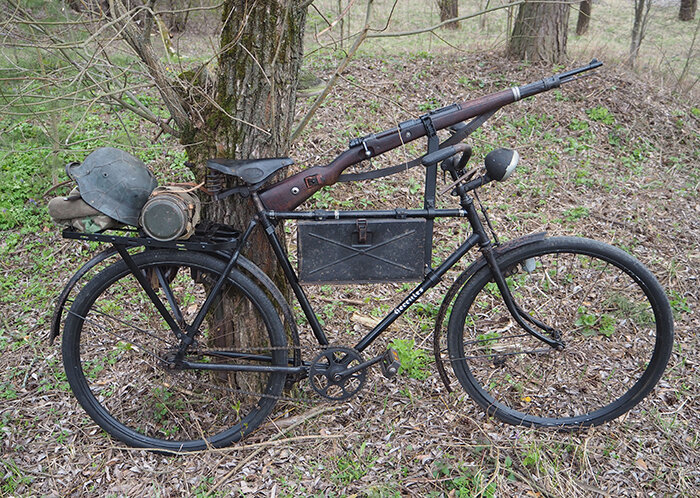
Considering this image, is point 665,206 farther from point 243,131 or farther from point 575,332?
point 243,131

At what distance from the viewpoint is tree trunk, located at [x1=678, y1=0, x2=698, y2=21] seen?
12843mm

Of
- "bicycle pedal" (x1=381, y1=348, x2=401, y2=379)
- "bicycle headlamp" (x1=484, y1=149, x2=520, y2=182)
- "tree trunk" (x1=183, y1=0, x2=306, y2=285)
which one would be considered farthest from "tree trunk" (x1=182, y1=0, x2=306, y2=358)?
"bicycle headlamp" (x1=484, y1=149, x2=520, y2=182)

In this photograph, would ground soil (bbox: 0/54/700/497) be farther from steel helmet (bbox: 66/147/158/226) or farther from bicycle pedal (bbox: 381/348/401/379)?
steel helmet (bbox: 66/147/158/226)

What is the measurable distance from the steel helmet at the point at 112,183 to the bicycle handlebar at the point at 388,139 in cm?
61

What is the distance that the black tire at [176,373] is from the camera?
2838mm

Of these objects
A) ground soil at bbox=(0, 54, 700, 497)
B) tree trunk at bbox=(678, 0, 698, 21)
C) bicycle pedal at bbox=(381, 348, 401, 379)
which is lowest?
ground soil at bbox=(0, 54, 700, 497)

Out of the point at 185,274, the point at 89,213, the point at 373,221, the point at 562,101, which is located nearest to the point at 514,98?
the point at 373,221

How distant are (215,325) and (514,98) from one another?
2.03m

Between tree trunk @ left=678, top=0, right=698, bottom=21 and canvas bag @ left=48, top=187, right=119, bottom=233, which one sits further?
tree trunk @ left=678, top=0, right=698, bottom=21

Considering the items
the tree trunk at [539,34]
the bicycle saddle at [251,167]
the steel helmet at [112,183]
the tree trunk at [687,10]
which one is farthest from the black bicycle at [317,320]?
the tree trunk at [687,10]

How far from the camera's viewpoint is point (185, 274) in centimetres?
442

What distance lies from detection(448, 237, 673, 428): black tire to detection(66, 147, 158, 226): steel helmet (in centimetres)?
174

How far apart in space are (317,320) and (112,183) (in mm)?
1269

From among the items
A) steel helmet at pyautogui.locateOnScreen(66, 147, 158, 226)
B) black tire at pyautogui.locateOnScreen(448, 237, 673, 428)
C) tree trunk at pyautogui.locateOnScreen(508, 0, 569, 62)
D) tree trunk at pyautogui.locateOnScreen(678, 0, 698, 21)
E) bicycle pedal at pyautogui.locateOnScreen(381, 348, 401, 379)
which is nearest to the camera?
steel helmet at pyautogui.locateOnScreen(66, 147, 158, 226)
